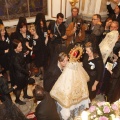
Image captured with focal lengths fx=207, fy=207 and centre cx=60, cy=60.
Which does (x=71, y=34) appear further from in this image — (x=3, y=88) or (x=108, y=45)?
(x=3, y=88)

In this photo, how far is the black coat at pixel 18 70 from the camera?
4297mm

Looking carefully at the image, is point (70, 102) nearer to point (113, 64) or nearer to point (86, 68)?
point (86, 68)

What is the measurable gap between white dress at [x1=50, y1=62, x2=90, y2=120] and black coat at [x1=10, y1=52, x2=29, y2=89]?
3.06 ft

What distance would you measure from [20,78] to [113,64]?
6.81ft

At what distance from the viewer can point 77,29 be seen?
6.07 m

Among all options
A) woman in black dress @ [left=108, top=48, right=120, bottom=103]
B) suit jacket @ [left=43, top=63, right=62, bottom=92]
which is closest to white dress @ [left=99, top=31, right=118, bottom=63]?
woman in black dress @ [left=108, top=48, right=120, bottom=103]

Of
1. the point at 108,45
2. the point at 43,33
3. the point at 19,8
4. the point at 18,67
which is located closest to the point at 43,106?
the point at 18,67

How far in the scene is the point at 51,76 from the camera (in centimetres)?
415

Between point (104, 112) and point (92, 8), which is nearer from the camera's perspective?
point (104, 112)

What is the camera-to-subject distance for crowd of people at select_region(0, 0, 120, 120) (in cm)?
362

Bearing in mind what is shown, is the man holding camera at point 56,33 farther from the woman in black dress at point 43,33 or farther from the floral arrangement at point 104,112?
→ the floral arrangement at point 104,112

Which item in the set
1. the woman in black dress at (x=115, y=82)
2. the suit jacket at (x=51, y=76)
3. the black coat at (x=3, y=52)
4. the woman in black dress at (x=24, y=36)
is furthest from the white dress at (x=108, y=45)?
the black coat at (x=3, y=52)

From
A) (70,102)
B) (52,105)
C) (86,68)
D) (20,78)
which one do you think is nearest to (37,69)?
(20,78)

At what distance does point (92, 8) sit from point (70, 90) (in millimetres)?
4695
